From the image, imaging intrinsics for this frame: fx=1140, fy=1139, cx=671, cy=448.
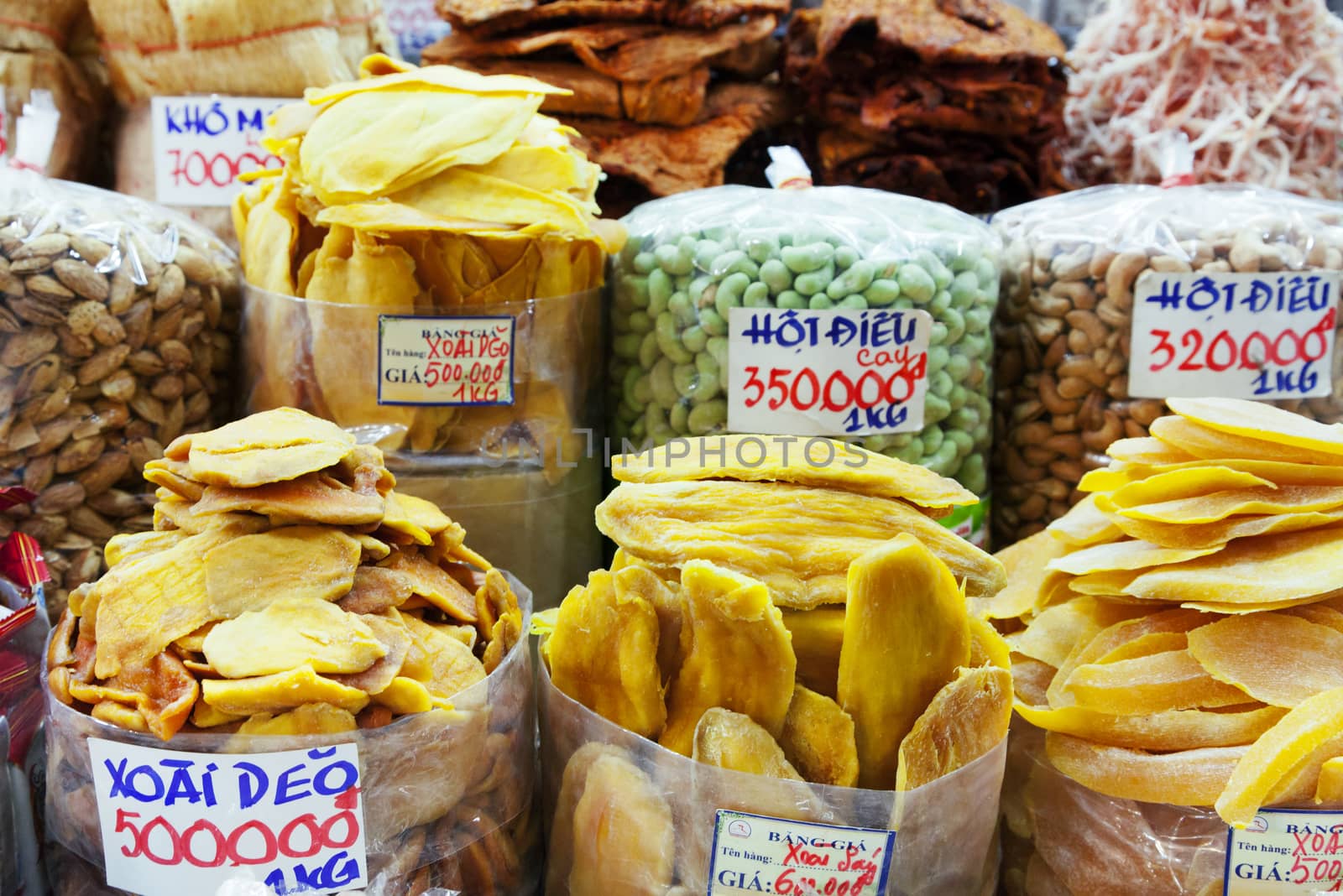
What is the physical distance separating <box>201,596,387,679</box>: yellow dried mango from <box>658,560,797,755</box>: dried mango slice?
178 millimetres

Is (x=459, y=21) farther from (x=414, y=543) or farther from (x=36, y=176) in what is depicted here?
(x=414, y=543)

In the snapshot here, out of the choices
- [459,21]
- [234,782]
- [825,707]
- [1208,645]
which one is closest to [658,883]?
[825,707]

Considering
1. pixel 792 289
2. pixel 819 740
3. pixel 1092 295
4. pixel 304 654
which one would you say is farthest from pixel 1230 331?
pixel 304 654

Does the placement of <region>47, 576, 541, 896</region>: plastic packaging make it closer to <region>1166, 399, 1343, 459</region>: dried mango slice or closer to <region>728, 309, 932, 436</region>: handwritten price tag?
<region>728, 309, 932, 436</region>: handwritten price tag

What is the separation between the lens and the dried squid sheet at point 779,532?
672 mm

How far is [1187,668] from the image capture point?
2.37ft

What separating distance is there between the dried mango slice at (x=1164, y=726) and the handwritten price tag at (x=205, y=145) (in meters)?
0.90

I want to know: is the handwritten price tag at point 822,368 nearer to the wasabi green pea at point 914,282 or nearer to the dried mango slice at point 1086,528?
the wasabi green pea at point 914,282

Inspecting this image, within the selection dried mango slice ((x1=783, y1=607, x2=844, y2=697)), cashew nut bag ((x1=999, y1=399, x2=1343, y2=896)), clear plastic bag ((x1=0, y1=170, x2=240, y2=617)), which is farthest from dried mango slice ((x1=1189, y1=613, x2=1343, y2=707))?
clear plastic bag ((x1=0, y1=170, x2=240, y2=617))

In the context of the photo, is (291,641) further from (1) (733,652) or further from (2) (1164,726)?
(2) (1164,726)

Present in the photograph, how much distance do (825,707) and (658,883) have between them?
0.46 ft

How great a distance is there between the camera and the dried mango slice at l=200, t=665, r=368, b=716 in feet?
1.98

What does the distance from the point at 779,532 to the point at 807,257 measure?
37cm

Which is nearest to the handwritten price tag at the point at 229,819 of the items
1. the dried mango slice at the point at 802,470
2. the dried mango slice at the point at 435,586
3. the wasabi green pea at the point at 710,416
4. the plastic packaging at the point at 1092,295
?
the dried mango slice at the point at 435,586
